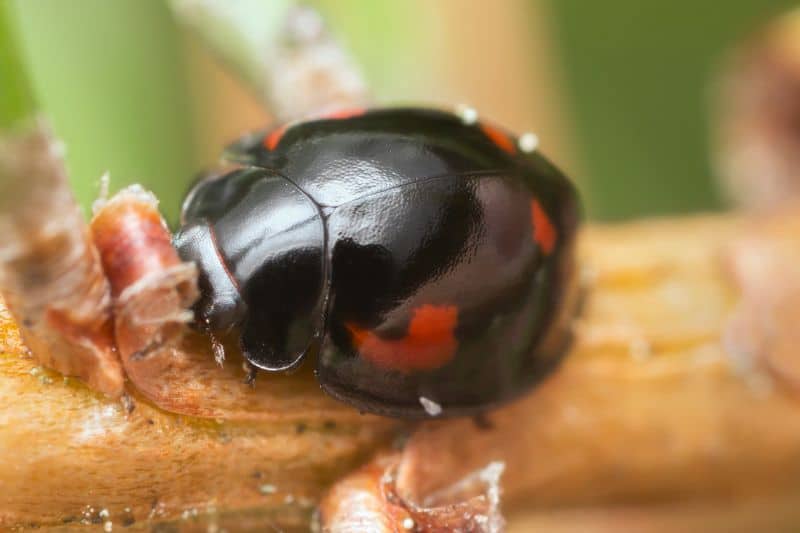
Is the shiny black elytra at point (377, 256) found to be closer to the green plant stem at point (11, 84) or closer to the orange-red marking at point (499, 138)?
the orange-red marking at point (499, 138)

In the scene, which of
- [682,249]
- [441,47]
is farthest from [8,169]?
[441,47]

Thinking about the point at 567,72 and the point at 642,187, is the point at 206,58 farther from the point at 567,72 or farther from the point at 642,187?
the point at 642,187

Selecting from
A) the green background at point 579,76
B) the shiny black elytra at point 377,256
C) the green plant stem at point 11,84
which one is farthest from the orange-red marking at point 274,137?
the green background at point 579,76

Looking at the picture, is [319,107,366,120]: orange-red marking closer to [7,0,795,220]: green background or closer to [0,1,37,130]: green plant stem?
[0,1,37,130]: green plant stem

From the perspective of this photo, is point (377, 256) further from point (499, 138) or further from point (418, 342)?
point (499, 138)

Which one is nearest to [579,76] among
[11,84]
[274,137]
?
[274,137]

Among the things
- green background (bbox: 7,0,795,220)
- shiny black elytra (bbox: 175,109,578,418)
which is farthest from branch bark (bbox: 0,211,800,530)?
green background (bbox: 7,0,795,220)
